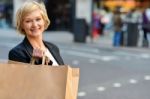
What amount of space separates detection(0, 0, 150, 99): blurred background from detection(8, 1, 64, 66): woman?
2616mm

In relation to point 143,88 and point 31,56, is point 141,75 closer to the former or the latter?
point 143,88

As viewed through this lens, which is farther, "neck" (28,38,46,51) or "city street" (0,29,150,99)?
"city street" (0,29,150,99)

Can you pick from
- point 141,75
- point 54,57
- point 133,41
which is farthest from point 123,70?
point 54,57

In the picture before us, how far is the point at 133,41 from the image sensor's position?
23.8 m

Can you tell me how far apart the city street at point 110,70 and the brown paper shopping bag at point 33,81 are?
3.00 m

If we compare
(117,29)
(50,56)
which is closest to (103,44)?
(117,29)

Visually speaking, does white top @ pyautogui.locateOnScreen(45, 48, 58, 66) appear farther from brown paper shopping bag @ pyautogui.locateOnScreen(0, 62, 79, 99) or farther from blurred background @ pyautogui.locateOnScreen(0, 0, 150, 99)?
blurred background @ pyautogui.locateOnScreen(0, 0, 150, 99)

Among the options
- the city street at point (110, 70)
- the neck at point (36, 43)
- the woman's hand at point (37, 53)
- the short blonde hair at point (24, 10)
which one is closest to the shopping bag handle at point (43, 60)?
the woman's hand at point (37, 53)

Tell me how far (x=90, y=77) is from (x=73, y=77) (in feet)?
32.0

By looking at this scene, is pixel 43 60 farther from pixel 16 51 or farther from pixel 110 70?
pixel 110 70

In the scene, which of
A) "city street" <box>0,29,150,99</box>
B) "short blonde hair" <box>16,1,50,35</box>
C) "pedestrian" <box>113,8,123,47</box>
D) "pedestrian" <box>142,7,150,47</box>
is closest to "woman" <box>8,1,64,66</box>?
"short blonde hair" <box>16,1,50,35</box>

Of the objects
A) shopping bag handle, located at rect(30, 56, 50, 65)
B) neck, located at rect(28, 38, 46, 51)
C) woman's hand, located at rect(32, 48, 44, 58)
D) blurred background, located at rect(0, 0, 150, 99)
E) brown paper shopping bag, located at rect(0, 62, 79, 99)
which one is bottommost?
blurred background, located at rect(0, 0, 150, 99)

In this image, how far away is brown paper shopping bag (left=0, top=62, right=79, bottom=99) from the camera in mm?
3412

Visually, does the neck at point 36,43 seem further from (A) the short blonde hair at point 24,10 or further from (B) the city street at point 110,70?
(B) the city street at point 110,70
